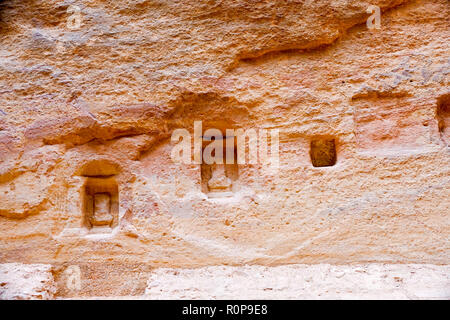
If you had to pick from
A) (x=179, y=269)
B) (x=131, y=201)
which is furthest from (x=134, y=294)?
(x=131, y=201)

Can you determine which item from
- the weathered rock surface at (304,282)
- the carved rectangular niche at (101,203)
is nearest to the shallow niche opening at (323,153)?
the weathered rock surface at (304,282)

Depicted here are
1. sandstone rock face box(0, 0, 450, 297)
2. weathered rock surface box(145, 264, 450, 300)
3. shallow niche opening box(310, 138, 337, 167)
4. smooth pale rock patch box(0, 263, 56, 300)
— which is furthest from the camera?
shallow niche opening box(310, 138, 337, 167)

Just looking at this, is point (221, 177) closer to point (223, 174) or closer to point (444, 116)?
point (223, 174)

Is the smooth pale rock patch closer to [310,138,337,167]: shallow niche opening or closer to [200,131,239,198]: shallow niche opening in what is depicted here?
[200,131,239,198]: shallow niche opening

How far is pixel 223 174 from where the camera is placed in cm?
261

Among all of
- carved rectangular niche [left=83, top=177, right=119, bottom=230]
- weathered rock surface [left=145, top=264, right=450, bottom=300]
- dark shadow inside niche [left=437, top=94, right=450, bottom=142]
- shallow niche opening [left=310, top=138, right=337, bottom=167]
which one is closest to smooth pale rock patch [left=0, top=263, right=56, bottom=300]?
carved rectangular niche [left=83, top=177, right=119, bottom=230]

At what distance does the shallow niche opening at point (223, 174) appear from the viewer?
256 centimetres

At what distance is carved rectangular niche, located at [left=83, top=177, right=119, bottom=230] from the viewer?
8.48ft

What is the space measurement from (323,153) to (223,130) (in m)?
0.70

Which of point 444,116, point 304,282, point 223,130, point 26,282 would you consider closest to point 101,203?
point 26,282

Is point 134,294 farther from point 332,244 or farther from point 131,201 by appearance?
point 332,244

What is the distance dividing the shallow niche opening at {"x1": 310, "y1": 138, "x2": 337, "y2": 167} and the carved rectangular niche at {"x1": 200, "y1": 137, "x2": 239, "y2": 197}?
21.0 inches

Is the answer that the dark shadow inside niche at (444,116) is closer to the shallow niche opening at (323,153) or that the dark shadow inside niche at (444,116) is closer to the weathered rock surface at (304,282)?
the shallow niche opening at (323,153)

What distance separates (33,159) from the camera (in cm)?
254
